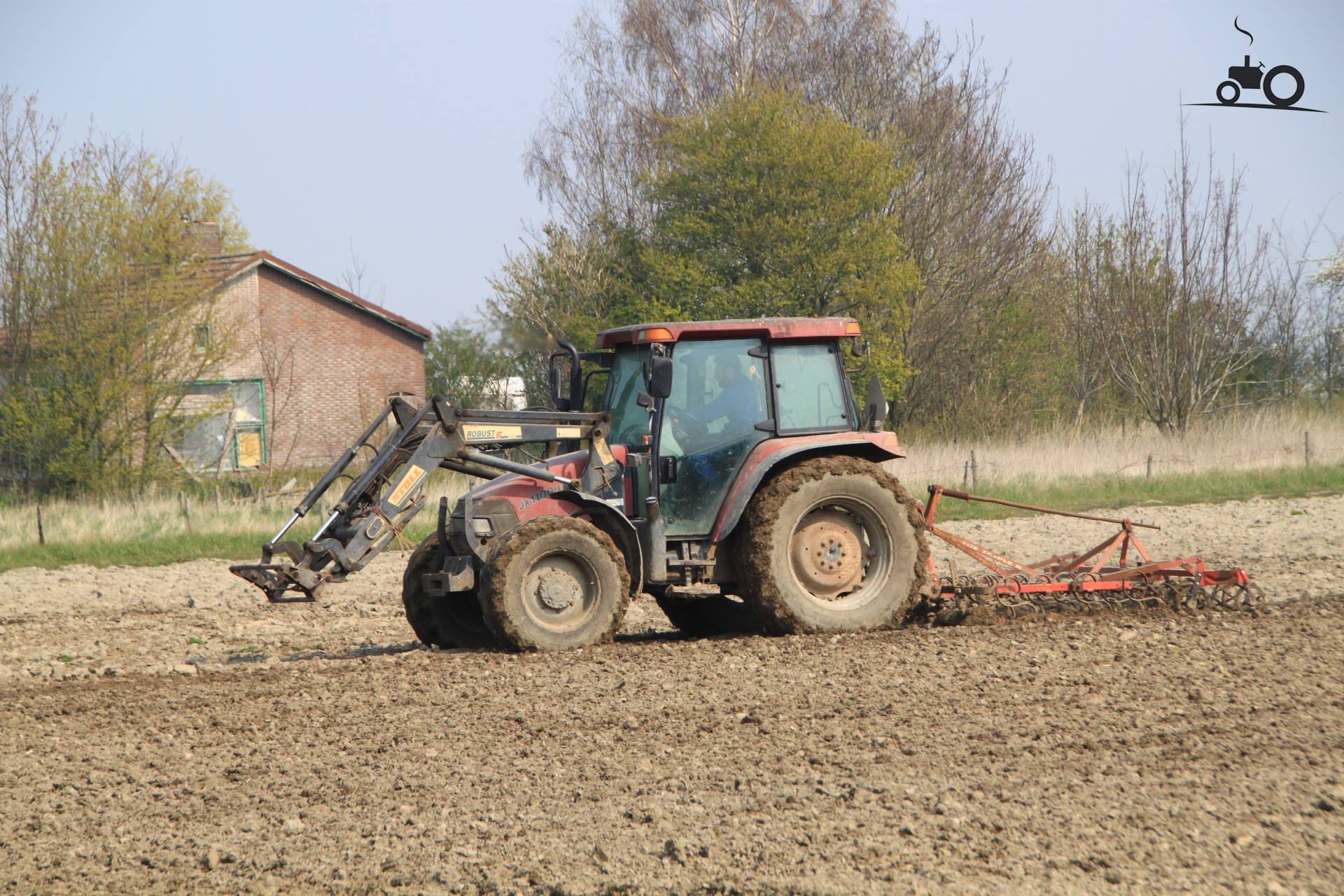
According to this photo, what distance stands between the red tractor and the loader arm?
12 mm

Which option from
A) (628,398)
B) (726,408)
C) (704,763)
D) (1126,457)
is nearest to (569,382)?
(628,398)

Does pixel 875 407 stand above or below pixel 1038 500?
above

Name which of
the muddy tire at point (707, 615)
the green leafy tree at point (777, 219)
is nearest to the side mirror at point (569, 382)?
the muddy tire at point (707, 615)

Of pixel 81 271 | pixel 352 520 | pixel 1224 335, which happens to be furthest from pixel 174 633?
pixel 1224 335

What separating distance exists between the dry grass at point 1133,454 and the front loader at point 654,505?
35.2 ft

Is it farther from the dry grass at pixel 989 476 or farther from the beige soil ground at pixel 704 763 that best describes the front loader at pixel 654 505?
the dry grass at pixel 989 476

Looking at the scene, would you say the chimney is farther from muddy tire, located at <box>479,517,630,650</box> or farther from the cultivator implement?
the cultivator implement

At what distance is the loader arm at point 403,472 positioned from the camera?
7.63 meters

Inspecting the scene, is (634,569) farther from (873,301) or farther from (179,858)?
(873,301)

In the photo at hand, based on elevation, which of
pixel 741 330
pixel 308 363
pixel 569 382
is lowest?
pixel 569 382

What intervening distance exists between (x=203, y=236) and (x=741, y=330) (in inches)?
616

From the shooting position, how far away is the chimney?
2092 cm

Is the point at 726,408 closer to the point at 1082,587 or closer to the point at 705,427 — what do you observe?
the point at 705,427

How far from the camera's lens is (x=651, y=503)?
804cm
